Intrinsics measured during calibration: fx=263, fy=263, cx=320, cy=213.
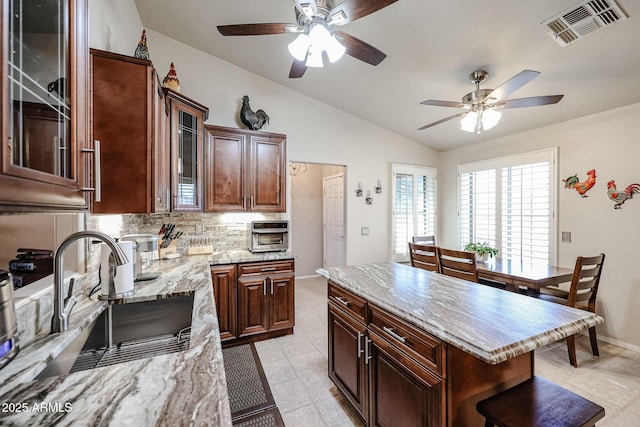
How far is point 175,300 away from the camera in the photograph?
1.65m

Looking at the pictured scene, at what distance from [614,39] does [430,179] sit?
119 inches

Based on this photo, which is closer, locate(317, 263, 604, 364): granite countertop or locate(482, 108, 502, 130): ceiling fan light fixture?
locate(317, 263, 604, 364): granite countertop

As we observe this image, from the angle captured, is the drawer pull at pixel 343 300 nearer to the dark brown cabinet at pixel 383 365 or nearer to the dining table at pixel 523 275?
the dark brown cabinet at pixel 383 365

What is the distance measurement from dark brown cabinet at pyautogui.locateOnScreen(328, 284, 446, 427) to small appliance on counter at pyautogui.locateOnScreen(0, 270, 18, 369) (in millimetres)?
1448

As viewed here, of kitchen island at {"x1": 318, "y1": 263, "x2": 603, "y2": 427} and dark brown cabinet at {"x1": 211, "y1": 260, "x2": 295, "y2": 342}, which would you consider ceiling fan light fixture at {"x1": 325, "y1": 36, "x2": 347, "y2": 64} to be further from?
dark brown cabinet at {"x1": 211, "y1": 260, "x2": 295, "y2": 342}

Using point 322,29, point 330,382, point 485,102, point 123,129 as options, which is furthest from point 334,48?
point 330,382

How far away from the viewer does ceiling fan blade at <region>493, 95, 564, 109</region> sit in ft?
7.03

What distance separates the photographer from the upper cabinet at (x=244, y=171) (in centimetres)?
305

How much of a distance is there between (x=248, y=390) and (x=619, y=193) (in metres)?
4.19

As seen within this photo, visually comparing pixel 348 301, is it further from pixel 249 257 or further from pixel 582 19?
pixel 582 19

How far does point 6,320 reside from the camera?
2.50 feet

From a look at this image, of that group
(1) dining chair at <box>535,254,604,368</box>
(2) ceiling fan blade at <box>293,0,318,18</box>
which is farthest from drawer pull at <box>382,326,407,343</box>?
(1) dining chair at <box>535,254,604,368</box>

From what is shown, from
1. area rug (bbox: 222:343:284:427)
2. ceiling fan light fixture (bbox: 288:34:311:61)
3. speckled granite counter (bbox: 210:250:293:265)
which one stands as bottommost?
area rug (bbox: 222:343:284:427)

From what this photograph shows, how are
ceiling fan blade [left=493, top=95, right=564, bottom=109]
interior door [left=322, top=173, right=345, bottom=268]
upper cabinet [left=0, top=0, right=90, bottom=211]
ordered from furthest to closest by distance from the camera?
interior door [left=322, top=173, right=345, bottom=268], ceiling fan blade [left=493, top=95, right=564, bottom=109], upper cabinet [left=0, top=0, right=90, bottom=211]
